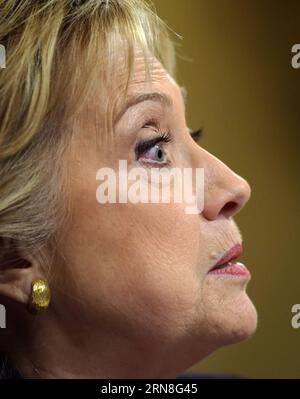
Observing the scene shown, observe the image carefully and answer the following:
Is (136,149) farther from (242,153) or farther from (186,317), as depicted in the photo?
(242,153)

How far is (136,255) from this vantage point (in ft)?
2.26

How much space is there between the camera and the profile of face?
2.26 ft

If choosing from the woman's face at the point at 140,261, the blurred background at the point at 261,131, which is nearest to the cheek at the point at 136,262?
the woman's face at the point at 140,261

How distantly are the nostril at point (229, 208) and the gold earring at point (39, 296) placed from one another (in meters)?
0.22

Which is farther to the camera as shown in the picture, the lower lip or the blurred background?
the blurred background

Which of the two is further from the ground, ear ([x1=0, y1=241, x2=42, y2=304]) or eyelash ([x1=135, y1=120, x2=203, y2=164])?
eyelash ([x1=135, y1=120, x2=203, y2=164])

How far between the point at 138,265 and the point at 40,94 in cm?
22

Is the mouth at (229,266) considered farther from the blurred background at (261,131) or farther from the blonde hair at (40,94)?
the blurred background at (261,131)

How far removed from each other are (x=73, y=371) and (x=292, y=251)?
1.86 feet

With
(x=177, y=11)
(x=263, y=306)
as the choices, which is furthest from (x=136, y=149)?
(x=263, y=306)

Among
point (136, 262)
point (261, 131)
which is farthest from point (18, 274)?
point (261, 131)

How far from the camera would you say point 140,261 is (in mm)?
686

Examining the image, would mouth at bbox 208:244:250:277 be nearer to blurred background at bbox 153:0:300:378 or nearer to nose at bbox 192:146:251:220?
nose at bbox 192:146:251:220

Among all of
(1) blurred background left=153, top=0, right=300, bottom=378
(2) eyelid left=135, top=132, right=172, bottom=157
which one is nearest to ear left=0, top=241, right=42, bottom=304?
(2) eyelid left=135, top=132, right=172, bottom=157
